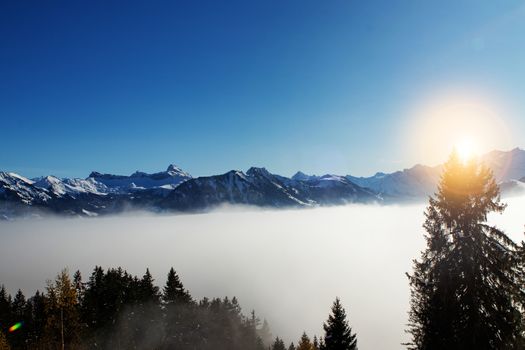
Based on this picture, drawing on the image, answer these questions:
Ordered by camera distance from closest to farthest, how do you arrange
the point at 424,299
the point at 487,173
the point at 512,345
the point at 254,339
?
the point at 512,345 < the point at 487,173 < the point at 424,299 < the point at 254,339

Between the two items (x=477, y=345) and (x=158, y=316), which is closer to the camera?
(x=477, y=345)

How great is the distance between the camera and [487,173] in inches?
730

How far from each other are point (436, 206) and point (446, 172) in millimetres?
1766

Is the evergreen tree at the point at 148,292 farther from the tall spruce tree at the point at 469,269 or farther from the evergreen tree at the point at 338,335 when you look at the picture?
the tall spruce tree at the point at 469,269

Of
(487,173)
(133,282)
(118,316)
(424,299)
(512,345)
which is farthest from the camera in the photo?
(133,282)

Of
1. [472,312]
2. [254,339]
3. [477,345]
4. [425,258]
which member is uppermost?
[425,258]

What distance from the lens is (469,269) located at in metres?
17.8

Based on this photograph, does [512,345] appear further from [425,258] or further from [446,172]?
[446,172]

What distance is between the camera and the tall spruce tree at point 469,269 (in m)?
17.4

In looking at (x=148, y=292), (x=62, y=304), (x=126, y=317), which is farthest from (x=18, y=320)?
(x=62, y=304)

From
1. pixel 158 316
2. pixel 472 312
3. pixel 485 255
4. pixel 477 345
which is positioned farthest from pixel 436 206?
pixel 158 316

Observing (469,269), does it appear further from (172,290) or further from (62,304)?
(172,290)

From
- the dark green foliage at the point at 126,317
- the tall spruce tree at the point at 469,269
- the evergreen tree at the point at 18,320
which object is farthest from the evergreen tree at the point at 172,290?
the tall spruce tree at the point at 469,269

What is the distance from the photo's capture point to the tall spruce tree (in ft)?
57.1
